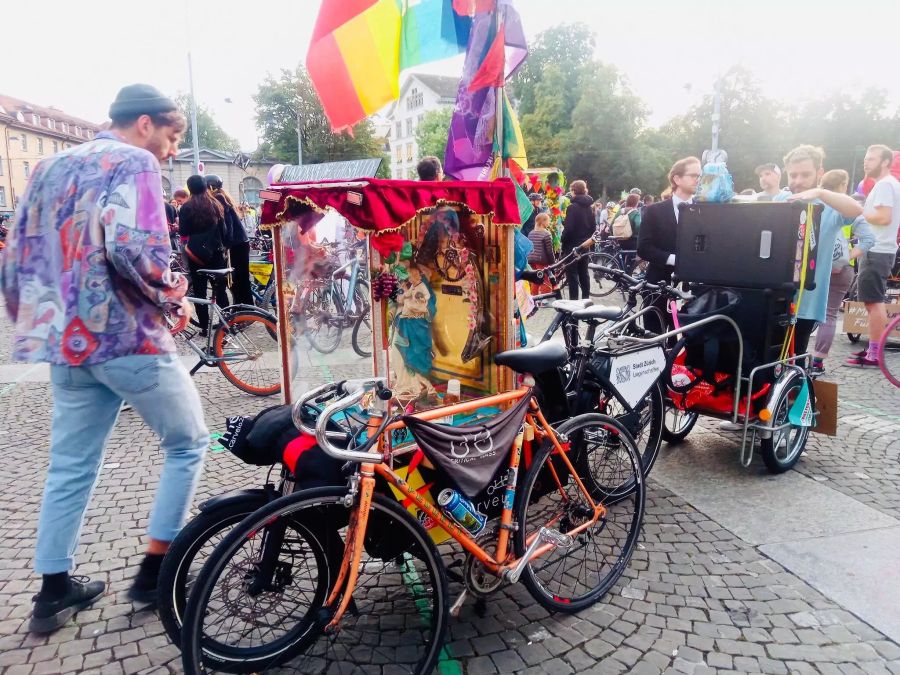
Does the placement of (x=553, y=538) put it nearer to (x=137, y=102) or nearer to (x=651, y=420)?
(x=651, y=420)

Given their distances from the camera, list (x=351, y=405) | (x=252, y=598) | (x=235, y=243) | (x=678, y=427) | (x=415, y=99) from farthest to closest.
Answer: (x=415, y=99)
(x=235, y=243)
(x=678, y=427)
(x=252, y=598)
(x=351, y=405)

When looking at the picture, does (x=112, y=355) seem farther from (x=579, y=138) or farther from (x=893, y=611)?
(x=579, y=138)

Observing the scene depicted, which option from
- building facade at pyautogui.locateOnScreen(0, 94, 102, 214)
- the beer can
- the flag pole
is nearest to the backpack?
the flag pole

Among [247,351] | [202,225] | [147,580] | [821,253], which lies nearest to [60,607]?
[147,580]

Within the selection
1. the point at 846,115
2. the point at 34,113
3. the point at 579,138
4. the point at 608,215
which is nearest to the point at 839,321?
the point at 608,215

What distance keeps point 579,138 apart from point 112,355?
43.1 meters

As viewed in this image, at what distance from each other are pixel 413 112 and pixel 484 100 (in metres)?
76.0

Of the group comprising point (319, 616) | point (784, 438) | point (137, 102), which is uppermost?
point (137, 102)

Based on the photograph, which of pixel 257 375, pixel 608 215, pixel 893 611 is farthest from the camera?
pixel 608 215

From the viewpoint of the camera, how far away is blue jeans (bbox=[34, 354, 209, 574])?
8.54ft

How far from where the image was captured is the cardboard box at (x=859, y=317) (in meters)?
7.07

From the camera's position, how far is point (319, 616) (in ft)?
7.43

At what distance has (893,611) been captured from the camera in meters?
2.83

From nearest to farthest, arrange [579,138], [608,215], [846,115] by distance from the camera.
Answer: [608,215], [579,138], [846,115]
